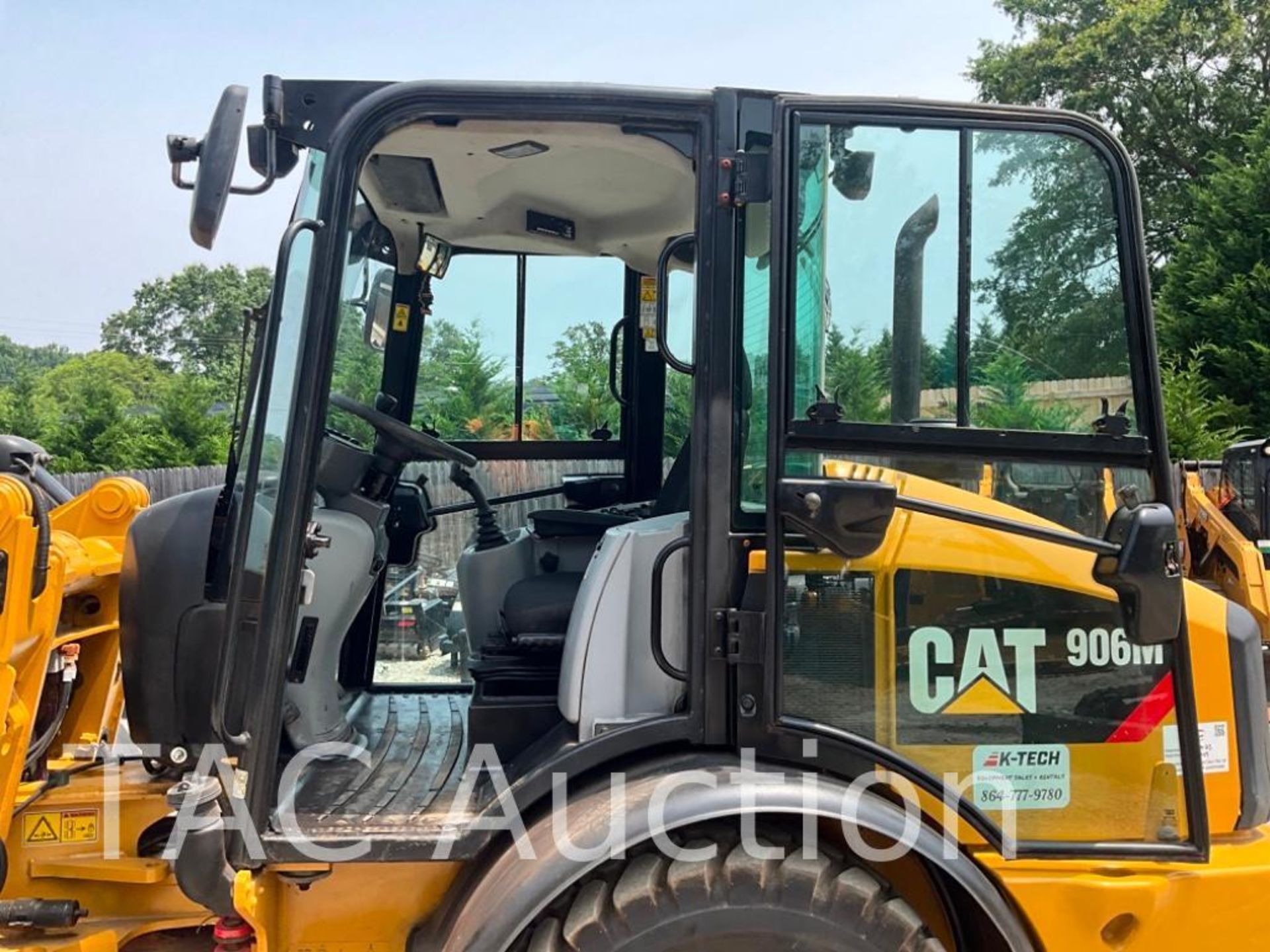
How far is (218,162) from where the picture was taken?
1948 mm

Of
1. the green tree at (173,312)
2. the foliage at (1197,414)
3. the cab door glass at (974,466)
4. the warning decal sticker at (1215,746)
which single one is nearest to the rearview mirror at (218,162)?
the cab door glass at (974,466)

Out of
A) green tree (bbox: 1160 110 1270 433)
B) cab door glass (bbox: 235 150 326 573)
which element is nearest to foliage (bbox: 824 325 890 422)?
cab door glass (bbox: 235 150 326 573)

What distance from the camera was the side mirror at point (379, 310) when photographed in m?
3.05

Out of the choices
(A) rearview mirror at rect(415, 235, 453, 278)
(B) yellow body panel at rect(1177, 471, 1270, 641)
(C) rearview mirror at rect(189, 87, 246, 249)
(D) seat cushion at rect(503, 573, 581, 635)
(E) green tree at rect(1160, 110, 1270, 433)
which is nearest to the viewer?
(C) rearview mirror at rect(189, 87, 246, 249)

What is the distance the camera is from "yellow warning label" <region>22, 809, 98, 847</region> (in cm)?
277

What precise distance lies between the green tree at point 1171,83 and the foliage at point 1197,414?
5066 millimetres

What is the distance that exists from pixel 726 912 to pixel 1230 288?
16855 mm

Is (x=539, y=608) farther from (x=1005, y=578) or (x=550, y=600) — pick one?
(x=1005, y=578)

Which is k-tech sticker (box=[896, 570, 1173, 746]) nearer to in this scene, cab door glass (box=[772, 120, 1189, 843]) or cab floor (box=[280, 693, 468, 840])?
cab door glass (box=[772, 120, 1189, 843])

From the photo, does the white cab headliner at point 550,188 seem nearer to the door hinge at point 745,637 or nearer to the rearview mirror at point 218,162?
the rearview mirror at point 218,162

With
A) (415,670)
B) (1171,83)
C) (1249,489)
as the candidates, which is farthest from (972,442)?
(1171,83)

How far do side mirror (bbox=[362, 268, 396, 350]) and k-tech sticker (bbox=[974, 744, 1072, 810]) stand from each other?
209 cm

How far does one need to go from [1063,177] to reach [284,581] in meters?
1.92

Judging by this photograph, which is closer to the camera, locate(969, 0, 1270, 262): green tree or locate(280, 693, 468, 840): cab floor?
locate(280, 693, 468, 840): cab floor
